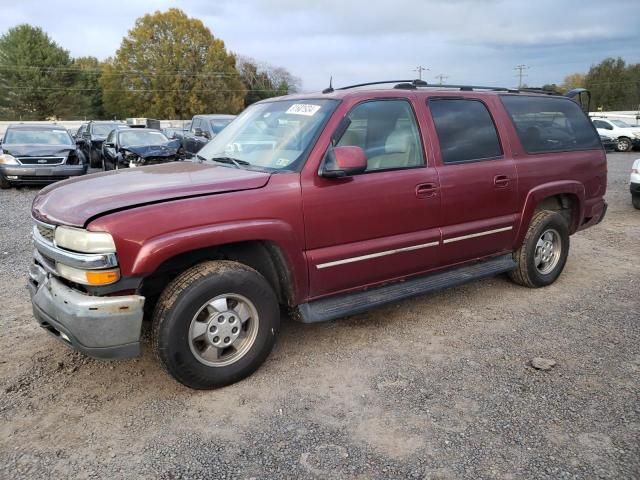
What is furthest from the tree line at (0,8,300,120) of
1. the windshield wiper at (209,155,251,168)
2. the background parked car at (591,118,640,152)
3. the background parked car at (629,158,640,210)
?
the windshield wiper at (209,155,251,168)

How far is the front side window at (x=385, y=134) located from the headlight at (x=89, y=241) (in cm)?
167

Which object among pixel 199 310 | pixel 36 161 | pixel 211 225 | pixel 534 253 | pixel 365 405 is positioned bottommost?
pixel 365 405

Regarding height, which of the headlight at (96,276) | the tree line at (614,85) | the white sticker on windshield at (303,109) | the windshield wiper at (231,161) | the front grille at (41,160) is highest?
the tree line at (614,85)

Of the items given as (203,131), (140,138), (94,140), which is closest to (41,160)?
(140,138)

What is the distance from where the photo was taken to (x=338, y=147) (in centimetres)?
344

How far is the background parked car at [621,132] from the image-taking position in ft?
77.5

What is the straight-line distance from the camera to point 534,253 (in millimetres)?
5031

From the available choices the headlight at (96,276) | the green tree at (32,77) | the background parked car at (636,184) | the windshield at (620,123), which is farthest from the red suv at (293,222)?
the green tree at (32,77)

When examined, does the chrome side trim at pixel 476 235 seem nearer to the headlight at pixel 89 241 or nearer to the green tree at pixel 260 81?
the headlight at pixel 89 241

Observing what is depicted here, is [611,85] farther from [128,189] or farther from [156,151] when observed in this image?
[128,189]

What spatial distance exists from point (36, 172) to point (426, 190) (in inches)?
419

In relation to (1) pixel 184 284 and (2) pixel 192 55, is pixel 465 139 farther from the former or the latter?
(2) pixel 192 55

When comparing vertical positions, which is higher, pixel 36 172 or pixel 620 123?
pixel 620 123

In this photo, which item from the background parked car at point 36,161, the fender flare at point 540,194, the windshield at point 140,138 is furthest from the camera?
the windshield at point 140,138
